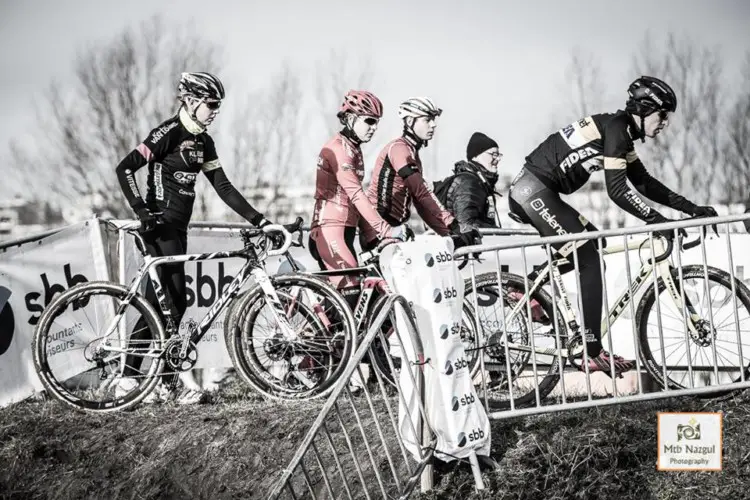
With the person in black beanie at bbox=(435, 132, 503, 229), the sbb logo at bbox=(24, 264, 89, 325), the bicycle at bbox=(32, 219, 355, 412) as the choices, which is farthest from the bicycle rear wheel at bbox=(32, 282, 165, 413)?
the person in black beanie at bbox=(435, 132, 503, 229)

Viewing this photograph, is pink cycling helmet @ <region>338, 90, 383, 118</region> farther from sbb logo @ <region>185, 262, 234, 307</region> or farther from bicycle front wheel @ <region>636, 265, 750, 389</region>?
sbb logo @ <region>185, 262, 234, 307</region>

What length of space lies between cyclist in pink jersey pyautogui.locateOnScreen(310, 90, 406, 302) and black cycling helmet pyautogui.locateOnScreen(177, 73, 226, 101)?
0.88 meters

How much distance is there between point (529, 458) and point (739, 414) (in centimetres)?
136

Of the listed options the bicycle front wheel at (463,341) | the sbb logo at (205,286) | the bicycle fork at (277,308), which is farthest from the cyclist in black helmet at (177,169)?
the sbb logo at (205,286)

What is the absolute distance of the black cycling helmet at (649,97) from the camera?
245 inches

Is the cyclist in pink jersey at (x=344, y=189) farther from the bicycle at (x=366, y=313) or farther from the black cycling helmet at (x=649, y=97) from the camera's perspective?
the black cycling helmet at (x=649, y=97)

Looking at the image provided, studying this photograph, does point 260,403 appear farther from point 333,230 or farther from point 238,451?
point 333,230

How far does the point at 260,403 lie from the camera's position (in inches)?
261

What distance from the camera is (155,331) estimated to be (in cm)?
656

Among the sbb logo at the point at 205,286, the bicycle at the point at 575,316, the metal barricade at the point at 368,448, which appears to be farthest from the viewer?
the sbb logo at the point at 205,286

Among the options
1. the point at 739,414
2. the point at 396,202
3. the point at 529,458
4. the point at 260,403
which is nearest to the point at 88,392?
the point at 260,403

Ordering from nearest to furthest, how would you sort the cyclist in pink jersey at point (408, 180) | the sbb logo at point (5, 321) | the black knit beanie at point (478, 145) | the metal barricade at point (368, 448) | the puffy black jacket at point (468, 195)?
1. the metal barricade at point (368, 448)
2. the cyclist in pink jersey at point (408, 180)
3. the sbb logo at point (5, 321)
4. the puffy black jacket at point (468, 195)
5. the black knit beanie at point (478, 145)

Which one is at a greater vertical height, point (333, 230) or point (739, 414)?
point (333, 230)

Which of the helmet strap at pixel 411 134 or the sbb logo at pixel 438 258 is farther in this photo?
the helmet strap at pixel 411 134
